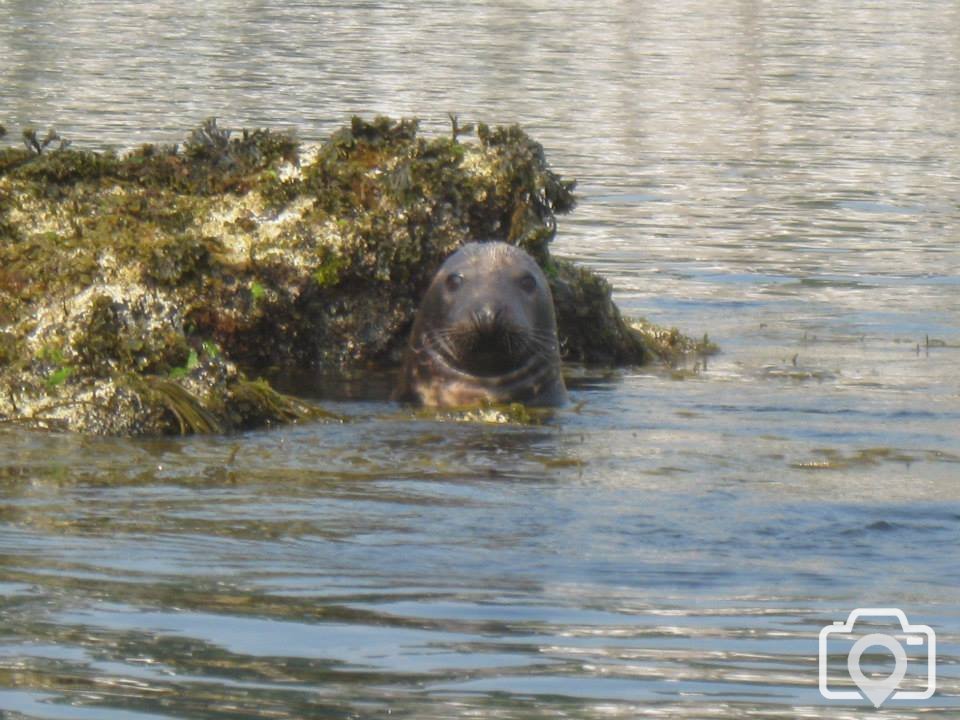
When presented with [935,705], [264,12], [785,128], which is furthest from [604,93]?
[935,705]

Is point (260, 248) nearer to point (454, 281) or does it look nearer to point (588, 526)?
point (454, 281)

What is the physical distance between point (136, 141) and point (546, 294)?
1481 cm

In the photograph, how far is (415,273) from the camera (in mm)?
13211

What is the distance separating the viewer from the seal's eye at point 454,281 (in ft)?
38.8

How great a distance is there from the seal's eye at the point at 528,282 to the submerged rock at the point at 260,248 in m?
1.38

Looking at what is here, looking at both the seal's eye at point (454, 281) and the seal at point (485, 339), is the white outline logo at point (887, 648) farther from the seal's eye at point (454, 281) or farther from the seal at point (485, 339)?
the seal's eye at point (454, 281)

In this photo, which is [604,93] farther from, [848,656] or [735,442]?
[848,656]

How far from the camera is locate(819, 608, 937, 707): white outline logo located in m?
5.71

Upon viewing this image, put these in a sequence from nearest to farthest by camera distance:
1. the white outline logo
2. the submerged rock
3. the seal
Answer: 1. the white outline logo
2. the submerged rock
3. the seal

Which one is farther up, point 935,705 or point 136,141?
point 935,705

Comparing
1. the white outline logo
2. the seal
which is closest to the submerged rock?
the seal

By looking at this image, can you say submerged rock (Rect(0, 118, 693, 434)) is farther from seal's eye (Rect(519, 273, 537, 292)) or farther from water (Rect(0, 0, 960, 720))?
seal's eye (Rect(519, 273, 537, 292))

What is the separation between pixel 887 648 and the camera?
6289 millimetres

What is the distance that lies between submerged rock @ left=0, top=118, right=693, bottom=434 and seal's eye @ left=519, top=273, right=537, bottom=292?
54.2 inches
